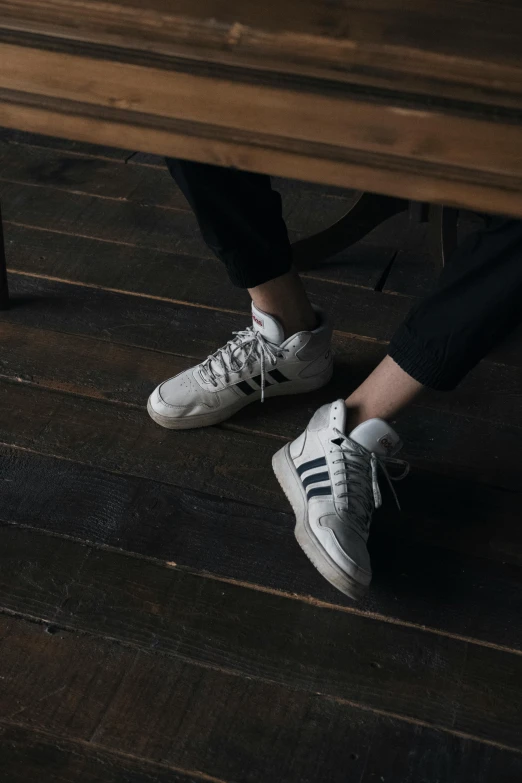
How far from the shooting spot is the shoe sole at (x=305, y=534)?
1.03 metres

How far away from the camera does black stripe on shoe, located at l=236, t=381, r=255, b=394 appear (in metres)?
1.32

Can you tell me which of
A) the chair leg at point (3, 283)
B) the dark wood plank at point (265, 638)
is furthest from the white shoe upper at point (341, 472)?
the chair leg at point (3, 283)

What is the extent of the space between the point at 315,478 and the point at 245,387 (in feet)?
0.81

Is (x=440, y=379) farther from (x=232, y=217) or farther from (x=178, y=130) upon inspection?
(x=178, y=130)

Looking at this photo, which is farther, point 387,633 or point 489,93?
point 387,633

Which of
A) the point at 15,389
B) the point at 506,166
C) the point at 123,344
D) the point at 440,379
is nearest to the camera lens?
the point at 506,166

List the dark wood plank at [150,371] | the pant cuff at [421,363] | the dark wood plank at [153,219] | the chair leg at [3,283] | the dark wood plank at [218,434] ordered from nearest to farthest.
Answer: the pant cuff at [421,363] < the dark wood plank at [218,434] < the dark wood plank at [150,371] < the chair leg at [3,283] < the dark wood plank at [153,219]

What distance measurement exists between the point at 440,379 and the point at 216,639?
40 cm

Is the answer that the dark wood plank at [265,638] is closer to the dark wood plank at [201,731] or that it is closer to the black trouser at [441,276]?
the dark wood plank at [201,731]

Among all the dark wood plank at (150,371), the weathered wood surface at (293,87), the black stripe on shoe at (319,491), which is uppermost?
the weathered wood surface at (293,87)

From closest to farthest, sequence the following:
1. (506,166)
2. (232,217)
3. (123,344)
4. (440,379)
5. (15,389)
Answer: (506,166) < (440,379) < (232,217) < (15,389) < (123,344)

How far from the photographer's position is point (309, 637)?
1008mm

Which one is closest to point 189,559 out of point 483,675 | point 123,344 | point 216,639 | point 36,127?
point 216,639

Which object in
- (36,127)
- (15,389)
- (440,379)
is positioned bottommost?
(15,389)
